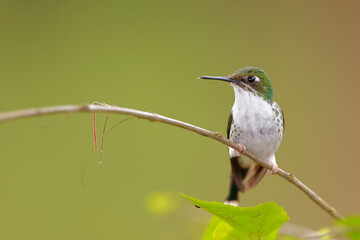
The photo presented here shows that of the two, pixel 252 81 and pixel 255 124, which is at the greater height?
pixel 252 81

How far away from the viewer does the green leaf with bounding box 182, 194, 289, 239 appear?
2.36 feet

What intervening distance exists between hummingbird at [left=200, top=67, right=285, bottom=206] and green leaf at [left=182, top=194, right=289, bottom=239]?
87cm

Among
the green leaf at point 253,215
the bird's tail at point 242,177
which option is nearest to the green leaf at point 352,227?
the green leaf at point 253,215

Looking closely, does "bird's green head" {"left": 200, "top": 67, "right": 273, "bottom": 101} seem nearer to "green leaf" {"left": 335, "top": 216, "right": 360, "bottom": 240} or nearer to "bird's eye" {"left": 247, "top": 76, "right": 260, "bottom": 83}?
"bird's eye" {"left": 247, "top": 76, "right": 260, "bottom": 83}

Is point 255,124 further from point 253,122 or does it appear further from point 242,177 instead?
point 242,177

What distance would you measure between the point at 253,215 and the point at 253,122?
3.12ft

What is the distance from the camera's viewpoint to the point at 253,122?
1.66m

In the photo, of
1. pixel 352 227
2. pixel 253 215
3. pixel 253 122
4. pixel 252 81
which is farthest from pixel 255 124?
pixel 352 227

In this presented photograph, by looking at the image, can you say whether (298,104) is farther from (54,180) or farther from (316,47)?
(54,180)

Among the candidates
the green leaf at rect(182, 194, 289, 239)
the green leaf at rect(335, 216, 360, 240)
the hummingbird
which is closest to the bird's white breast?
the hummingbird

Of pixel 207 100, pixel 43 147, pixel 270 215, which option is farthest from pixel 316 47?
pixel 270 215

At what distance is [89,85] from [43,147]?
0.70 meters

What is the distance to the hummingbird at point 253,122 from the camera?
1666 millimetres

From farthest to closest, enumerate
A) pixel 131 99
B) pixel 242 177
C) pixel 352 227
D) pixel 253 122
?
pixel 131 99 < pixel 242 177 < pixel 253 122 < pixel 352 227
